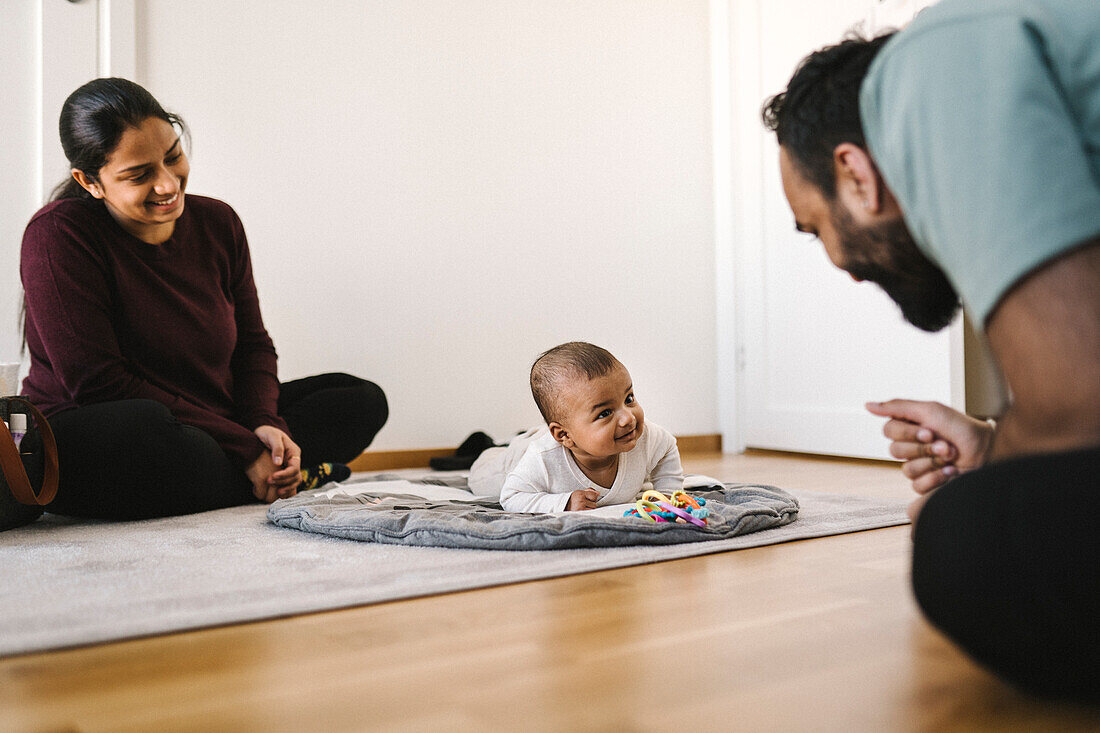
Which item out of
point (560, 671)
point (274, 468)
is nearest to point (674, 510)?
point (560, 671)

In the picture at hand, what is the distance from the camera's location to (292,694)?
707 mm

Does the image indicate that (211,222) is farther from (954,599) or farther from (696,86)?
(696,86)

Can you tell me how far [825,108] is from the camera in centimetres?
77

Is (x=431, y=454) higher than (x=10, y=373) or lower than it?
lower

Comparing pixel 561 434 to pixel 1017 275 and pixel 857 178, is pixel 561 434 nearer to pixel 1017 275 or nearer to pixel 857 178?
pixel 857 178

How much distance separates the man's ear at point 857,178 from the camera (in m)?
0.74

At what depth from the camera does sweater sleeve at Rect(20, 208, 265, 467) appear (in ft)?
5.65

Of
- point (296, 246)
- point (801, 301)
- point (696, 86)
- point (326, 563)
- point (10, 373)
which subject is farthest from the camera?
point (696, 86)

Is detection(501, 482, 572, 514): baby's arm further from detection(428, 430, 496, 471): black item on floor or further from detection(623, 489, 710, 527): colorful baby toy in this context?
detection(428, 430, 496, 471): black item on floor

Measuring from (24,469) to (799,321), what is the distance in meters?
2.42

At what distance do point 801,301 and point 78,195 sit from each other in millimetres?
2244

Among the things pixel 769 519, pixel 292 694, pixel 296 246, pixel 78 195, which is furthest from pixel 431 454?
pixel 292 694

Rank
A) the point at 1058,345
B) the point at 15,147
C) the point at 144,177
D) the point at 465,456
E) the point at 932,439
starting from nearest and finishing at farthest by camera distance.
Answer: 1. the point at 1058,345
2. the point at 932,439
3. the point at 144,177
4. the point at 15,147
5. the point at 465,456

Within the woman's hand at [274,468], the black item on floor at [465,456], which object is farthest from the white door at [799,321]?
the woman's hand at [274,468]
